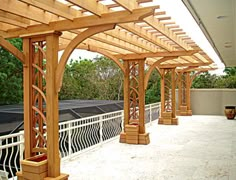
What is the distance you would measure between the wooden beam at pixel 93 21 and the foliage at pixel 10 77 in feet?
30.4

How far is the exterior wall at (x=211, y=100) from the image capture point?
14148 mm

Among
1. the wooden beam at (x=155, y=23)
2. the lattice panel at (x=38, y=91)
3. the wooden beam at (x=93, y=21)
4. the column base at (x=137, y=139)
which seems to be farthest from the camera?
the column base at (x=137, y=139)

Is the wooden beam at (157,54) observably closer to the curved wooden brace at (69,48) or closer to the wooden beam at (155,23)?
the wooden beam at (155,23)

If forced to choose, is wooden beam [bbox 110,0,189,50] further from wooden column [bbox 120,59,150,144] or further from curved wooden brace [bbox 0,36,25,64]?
curved wooden brace [bbox 0,36,25,64]

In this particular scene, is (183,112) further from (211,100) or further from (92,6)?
(92,6)

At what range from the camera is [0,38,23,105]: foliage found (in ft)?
41.9

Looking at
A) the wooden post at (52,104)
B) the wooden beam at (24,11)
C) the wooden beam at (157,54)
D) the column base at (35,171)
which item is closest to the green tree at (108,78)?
the wooden beam at (157,54)

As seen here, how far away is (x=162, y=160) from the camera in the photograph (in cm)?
552

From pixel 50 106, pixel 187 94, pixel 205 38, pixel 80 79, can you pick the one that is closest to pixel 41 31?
pixel 50 106

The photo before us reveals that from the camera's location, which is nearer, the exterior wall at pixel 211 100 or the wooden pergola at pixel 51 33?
the wooden pergola at pixel 51 33

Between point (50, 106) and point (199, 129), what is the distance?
7.07 meters

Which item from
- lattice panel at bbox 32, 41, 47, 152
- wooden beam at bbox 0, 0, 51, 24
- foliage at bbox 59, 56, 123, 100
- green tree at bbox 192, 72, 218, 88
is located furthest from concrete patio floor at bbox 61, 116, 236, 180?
green tree at bbox 192, 72, 218, 88

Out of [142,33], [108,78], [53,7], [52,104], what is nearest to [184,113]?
[108,78]

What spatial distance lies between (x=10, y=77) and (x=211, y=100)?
10408mm
